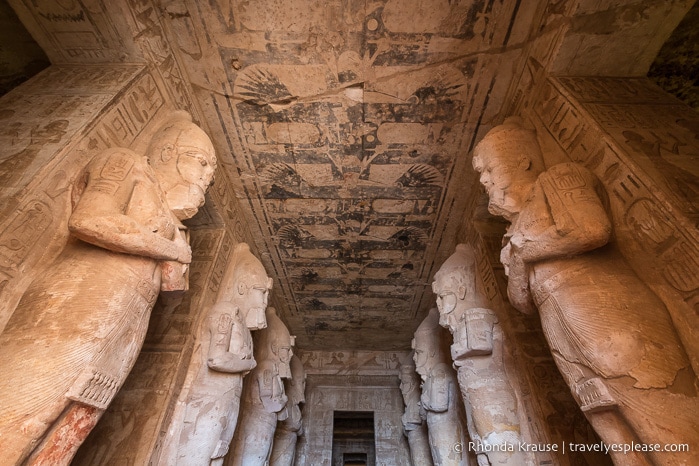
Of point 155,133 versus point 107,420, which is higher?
point 155,133

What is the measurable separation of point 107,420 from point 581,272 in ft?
12.0

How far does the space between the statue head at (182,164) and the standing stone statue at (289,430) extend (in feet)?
14.7

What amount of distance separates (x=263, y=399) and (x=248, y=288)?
77.3 inches

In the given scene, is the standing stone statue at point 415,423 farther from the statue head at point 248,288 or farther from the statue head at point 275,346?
the statue head at point 248,288

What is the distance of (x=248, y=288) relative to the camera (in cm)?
443

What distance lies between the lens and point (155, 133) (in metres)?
3.18

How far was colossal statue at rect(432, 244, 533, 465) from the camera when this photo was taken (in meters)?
3.36

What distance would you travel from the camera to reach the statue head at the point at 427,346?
5.76 m

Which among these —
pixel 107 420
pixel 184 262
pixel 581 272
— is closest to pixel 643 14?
pixel 581 272

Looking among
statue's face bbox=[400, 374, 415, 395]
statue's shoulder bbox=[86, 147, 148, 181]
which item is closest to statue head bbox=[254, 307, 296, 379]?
statue's face bbox=[400, 374, 415, 395]

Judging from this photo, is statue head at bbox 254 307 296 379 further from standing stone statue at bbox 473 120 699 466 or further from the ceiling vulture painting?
standing stone statue at bbox 473 120 699 466

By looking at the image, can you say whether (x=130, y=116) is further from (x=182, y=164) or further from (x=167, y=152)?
(x=182, y=164)

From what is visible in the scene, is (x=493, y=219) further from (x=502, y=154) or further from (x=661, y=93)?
(x=661, y=93)

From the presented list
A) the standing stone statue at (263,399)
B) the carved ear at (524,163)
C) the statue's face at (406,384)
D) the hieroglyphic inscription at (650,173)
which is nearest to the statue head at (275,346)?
the standing stone statue at (263,399)
